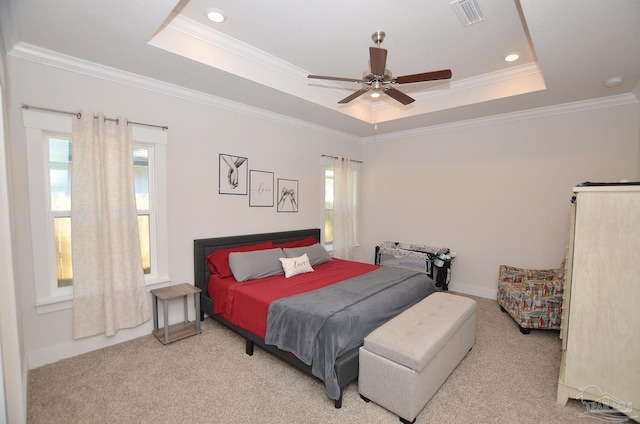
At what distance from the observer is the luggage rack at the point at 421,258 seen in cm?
459

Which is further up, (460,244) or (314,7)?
(314,7)

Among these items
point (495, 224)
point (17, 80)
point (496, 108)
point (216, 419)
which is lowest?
point (216, 419)

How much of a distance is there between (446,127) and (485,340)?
3223mm

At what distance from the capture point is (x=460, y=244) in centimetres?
470

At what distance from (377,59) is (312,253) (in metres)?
2.65

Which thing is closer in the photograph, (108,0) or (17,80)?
(108,0)

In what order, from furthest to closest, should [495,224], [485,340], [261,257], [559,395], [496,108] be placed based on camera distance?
[495,224], [496,108], [261,257], [485,340], [559,395]

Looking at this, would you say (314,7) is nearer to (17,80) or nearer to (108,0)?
(108,0)

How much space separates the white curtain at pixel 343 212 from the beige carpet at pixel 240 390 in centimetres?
274

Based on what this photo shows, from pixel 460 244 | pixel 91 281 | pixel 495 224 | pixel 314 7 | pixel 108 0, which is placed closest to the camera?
pixel 108 0

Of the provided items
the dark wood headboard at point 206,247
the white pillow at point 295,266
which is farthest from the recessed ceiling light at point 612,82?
the dark wood headboard at point 206,247

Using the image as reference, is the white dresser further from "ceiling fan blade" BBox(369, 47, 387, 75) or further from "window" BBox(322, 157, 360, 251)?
"window" BBox(322, 157, 360, 251)

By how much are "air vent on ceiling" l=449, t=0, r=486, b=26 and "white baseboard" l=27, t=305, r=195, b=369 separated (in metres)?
4.07

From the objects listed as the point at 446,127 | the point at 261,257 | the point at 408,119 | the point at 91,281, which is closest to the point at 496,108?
the point at 446,127
